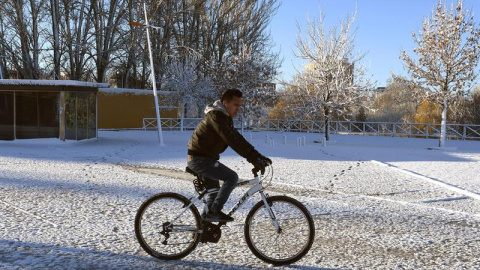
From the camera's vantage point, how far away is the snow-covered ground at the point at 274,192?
4.74 metres

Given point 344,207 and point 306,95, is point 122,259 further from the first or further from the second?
point 306,95

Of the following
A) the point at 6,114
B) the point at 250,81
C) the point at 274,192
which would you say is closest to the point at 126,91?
the point at 250,81

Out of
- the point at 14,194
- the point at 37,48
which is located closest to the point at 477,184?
the point at 14,194

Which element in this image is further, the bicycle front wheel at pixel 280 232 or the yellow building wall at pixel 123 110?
the yellow building wall at pixel 123 110

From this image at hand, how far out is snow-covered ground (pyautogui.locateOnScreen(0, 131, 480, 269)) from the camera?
474 cm

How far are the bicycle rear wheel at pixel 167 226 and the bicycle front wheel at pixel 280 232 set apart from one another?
53 centimetres

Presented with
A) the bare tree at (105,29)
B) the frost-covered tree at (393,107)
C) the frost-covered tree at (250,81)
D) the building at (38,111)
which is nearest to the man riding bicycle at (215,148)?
the building at (38,111)

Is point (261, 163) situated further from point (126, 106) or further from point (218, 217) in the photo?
point (126, 106)

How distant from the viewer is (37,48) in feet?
102

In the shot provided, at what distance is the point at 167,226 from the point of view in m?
4.73

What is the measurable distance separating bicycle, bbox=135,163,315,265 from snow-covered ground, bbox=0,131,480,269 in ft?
0.49

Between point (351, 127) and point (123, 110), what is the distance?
16390 millimetres

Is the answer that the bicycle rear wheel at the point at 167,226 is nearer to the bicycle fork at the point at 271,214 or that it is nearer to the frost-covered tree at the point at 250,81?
the bicycle fork at the point at 271,214

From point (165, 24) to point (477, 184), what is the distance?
1244 inches
